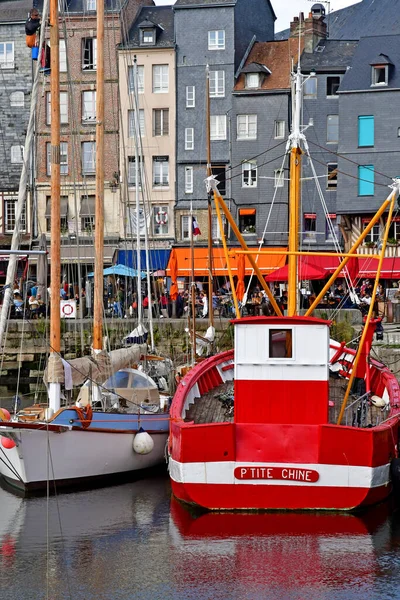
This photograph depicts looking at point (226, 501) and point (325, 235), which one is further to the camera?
point (325, 235)

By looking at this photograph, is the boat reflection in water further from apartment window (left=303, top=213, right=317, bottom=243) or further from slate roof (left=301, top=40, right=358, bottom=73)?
slate roof (left=301, top=40, right=358, bottom=73)

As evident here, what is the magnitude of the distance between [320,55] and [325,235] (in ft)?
33.9

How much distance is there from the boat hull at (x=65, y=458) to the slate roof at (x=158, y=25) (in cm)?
3993

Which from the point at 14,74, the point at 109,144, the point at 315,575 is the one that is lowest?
the point at 315,575

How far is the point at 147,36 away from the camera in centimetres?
6356

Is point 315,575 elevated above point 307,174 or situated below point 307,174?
below

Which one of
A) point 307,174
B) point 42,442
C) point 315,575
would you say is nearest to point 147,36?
point 307,174

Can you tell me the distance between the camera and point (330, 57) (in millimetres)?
61844

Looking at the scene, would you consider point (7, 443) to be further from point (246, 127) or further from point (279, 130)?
point (246, 127)

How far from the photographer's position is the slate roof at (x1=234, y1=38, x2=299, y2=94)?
204 ft

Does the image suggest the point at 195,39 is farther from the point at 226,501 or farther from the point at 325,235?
the point at 226,501

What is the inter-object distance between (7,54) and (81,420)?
4415 centimetres

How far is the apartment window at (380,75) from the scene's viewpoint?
2287 inches

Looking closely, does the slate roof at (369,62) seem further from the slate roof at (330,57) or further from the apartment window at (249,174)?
the apartment window at (249,174)
